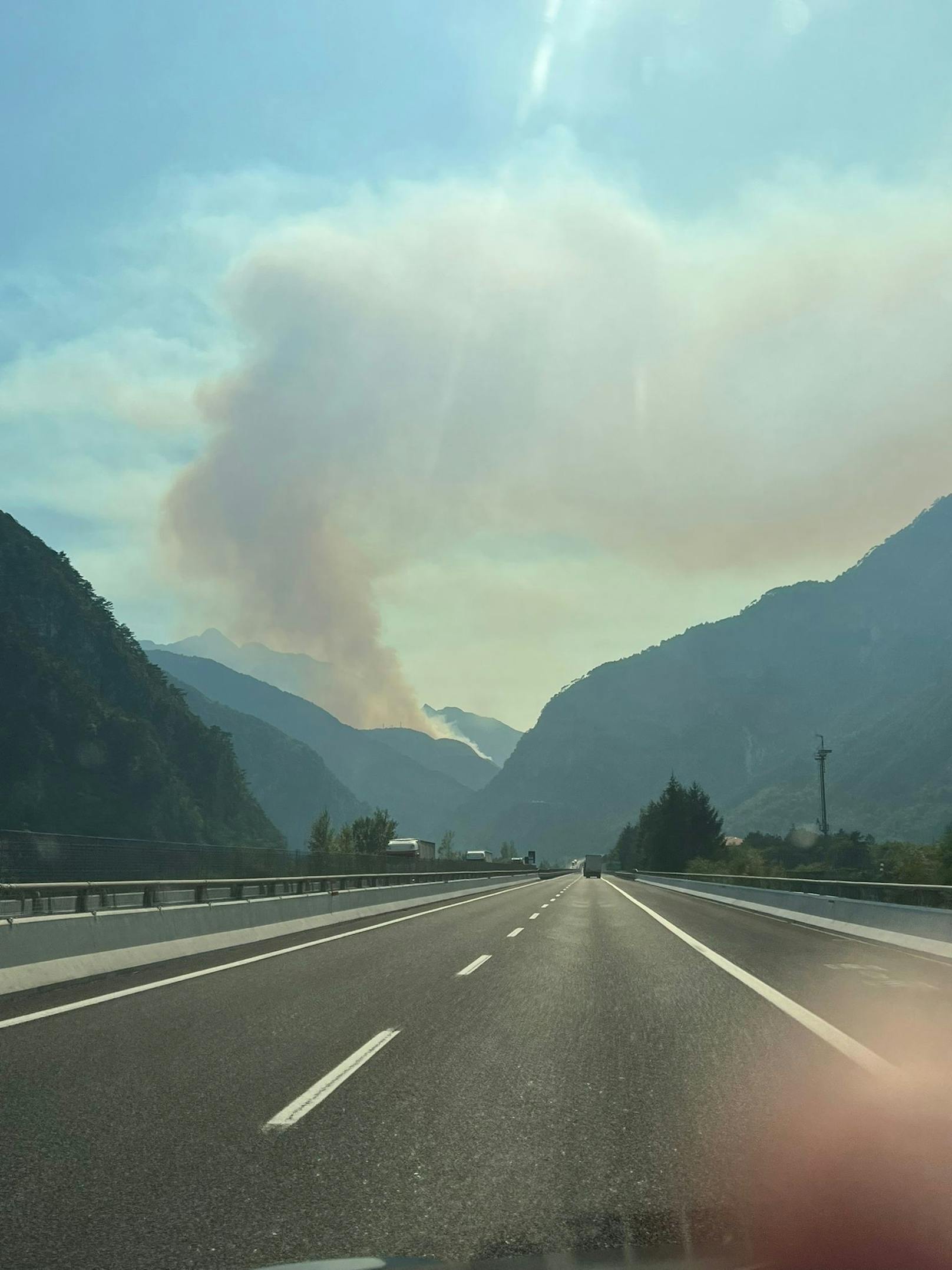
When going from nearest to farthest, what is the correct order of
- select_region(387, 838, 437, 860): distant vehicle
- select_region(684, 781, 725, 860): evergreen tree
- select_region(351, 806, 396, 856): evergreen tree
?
select_region(387, 838, 437, 860): distant vehicle
select_region(351, 806, 396, 856): evergreen tree
select_region(684, 781, 725, 860): evergreen tree

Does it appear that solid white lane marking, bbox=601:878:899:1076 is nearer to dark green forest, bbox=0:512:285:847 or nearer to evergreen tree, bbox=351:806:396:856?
evergreen tree, bbox=351:806:396:856

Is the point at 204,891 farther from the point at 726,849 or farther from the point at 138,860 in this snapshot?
the point at 726,849

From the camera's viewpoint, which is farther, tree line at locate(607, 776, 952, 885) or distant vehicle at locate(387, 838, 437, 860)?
tree line at locate(607, 776, 952, 885)

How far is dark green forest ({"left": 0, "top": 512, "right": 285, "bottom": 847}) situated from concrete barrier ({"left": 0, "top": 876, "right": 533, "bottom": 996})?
3906 inches

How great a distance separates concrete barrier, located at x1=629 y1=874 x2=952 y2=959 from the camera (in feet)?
49.8

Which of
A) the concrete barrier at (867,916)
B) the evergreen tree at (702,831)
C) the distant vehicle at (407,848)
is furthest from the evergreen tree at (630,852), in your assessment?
the concrete barrier at (867,916)

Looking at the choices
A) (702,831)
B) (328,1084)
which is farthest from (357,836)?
(328,1084)

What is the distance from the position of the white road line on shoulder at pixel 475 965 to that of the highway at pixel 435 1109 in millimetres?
307

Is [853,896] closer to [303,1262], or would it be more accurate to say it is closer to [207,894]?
[303,1262]

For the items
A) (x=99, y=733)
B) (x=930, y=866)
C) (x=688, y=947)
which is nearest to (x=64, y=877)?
(x=688, y=947)

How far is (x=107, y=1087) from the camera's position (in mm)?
6102

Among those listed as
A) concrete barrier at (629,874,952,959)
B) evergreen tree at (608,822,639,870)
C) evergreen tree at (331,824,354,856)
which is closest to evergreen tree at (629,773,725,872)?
evergreen tree at (608,822,639,870)

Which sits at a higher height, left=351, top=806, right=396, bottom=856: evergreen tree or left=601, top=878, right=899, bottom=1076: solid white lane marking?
left=351, top=806, right=396, bottom=856: evergreen tree

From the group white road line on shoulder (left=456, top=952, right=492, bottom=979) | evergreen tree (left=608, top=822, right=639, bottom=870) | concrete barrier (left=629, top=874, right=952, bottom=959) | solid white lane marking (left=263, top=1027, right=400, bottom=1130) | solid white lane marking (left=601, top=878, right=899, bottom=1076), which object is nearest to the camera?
solid white lane marking (left=263, top=1027, right=400, bottom=1130)
